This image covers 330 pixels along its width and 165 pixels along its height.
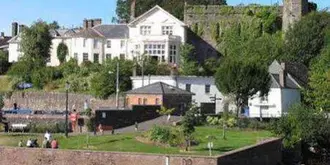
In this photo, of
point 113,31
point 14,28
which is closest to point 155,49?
point 113,31

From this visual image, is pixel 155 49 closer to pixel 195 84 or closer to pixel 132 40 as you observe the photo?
pixel 132 40

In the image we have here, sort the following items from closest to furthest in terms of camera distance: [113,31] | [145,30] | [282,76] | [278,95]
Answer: [278,95], [282,76], [145,30], [113,31]

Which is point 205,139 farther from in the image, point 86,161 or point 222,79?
point 222,79

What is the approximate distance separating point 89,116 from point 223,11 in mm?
40366

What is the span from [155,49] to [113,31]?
8.11m

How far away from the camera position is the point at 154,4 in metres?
115

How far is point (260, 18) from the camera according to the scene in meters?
88.1

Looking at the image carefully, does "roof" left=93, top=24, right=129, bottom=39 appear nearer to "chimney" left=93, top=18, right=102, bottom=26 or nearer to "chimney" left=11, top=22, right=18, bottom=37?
"chimney" left=93, top=18, right=102, bottom=26

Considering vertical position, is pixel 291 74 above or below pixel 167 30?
below

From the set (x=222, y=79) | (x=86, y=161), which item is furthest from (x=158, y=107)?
(x=86, y=161)

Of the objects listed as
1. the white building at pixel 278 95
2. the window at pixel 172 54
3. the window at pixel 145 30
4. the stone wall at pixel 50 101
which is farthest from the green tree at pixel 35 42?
the white building at pixel 278 95

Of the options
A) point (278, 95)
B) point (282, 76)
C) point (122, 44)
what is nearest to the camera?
point (278, 95)

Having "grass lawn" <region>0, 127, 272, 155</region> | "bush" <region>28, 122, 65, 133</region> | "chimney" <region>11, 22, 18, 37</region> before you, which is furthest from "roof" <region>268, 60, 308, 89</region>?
"chimney" <region>11, 22, 18, 37</region>

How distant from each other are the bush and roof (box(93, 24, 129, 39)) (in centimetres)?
3834
